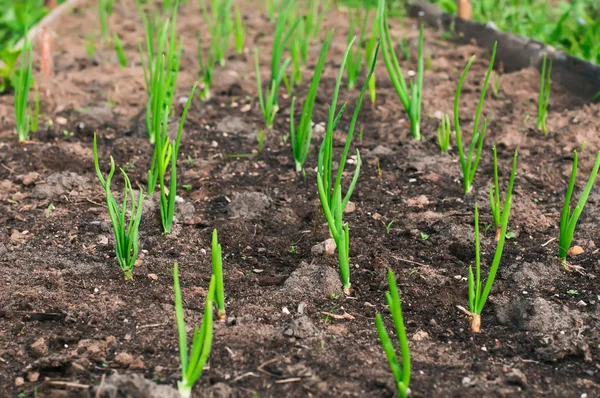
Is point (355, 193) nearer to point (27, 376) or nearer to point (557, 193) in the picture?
point (557, 193)

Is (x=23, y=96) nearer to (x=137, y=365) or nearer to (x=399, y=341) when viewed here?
(x=137, y=365)

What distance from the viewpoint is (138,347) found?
1.58 m

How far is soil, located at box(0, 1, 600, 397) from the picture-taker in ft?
4.98

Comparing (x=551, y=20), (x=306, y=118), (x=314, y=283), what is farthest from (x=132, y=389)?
(x=551, y=20)

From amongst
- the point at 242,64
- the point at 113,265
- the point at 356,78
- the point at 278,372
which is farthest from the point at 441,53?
the point at 278,372

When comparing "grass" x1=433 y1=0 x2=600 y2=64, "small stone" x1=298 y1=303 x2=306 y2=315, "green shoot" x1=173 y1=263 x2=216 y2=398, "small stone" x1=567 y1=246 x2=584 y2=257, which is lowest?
"small stone" x1=298 y1=303 x2=306 y2=315

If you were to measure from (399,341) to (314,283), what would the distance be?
505 millimetres

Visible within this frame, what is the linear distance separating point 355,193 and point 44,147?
1.14m

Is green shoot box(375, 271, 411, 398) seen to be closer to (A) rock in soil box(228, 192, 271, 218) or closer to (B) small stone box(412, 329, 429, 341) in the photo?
(B) small stone box(412, 329, 429, 341)

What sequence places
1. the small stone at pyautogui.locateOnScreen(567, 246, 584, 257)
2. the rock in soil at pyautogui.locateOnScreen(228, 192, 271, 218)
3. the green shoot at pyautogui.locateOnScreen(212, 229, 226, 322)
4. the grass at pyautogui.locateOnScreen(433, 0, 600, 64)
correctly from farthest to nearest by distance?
the grass at pyautogui.locateOnScreen(433, 0, 600, 64), the rock in soil at pyautogui.locateOnScreen(228, 192, 271, 218), the small stone at pyautogui.locateOnScreen(567, 246, 584, 257), the green shoot at pyautogui.locateOnScreen(212, 229, 226, 322)

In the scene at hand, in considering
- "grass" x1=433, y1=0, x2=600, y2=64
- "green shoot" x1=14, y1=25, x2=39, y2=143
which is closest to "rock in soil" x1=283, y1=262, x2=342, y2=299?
"green shoot" x1=14, y1=25, x2=39, y2=143

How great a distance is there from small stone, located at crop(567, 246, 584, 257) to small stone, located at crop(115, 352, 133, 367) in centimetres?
119

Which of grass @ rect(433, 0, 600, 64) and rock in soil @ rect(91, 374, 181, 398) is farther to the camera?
grass @ rect(433, 0, 600, 64)

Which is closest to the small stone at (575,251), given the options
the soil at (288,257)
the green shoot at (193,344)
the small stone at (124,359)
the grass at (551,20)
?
the soil at (288,257)
